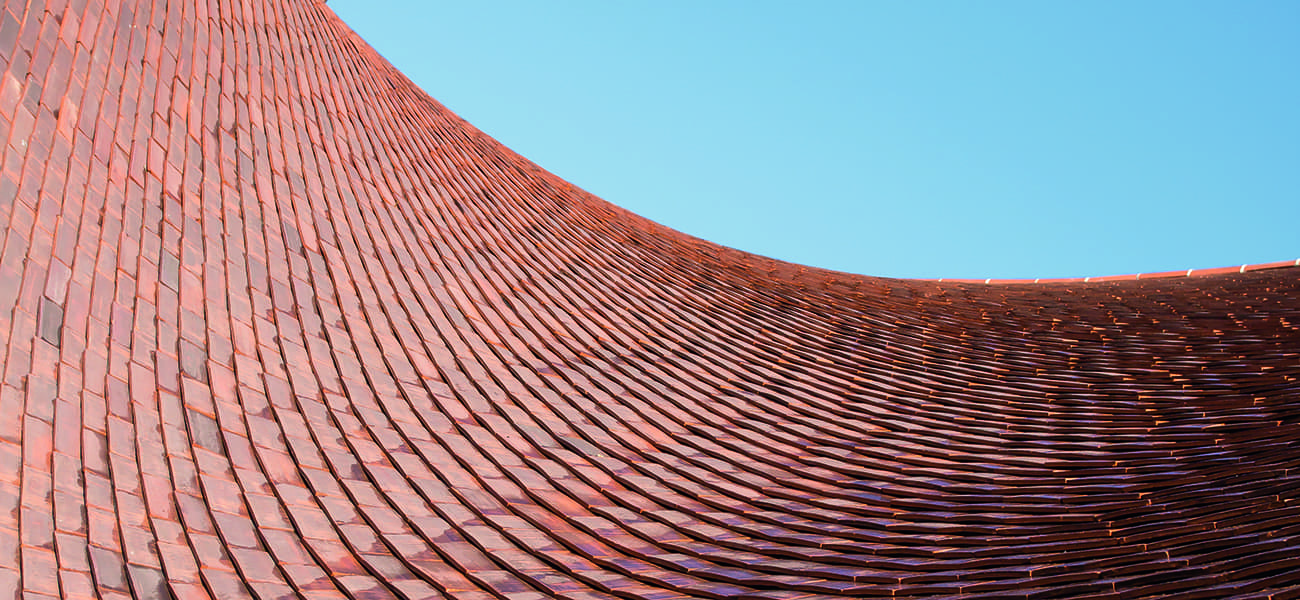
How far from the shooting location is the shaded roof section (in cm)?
434

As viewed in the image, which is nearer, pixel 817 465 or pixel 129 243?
pixel 129 243

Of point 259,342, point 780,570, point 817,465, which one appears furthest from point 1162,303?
point 259,342

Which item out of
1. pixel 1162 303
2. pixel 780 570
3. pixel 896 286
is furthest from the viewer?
pixel 896 286

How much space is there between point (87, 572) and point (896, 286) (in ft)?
27.8

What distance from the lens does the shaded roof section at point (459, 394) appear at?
171 inches

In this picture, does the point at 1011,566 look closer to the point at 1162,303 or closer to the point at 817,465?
the point at 817,465

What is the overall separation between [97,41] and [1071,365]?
6724mm

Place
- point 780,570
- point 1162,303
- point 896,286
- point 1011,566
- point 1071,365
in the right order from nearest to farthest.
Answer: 1. point 1011,566
2. point 780,570
3. point 1071,365
4. point 1162,303
5. point 896,286

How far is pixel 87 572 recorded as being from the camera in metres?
3.81

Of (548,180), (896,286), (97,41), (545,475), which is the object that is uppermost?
(896,286)

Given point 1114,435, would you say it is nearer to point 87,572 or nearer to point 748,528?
point 748,528

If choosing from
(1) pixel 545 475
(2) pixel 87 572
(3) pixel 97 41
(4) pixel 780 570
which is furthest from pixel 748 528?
(3) pixel 97 41

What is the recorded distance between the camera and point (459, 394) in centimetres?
615

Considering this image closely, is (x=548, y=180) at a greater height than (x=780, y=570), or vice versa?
(x=548, y=180)
